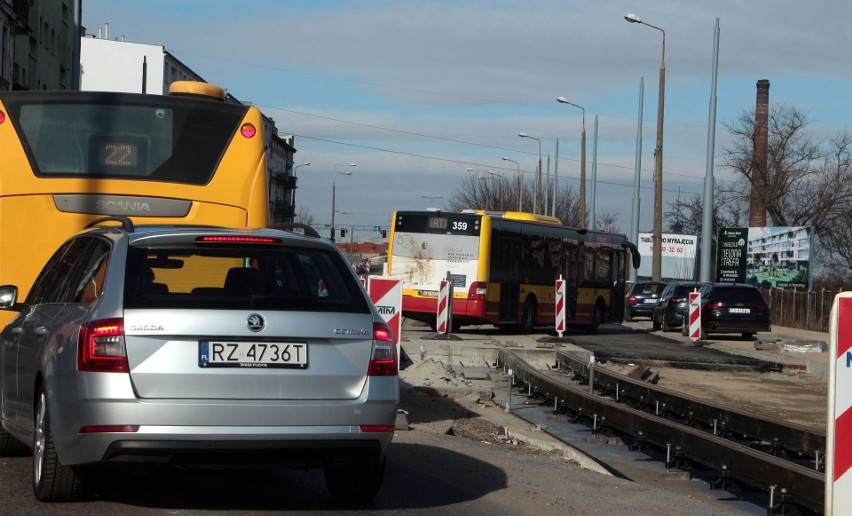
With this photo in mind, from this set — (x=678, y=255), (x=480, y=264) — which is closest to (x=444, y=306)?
(x=480, y=264)

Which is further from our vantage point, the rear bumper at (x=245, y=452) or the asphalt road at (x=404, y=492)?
the asphalt road at (x=404, y=492)

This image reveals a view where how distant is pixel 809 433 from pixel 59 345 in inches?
263

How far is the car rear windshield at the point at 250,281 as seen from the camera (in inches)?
254

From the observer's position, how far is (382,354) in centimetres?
673

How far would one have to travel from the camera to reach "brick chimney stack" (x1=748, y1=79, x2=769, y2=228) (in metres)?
73.9

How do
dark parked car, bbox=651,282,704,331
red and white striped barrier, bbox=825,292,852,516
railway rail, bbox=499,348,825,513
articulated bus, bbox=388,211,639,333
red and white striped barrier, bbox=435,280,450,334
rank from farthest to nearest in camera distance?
dark parked car, bbox=651,282,704,331 → articulated bus, bbox=388,211,639,333 → red and white striped barrier, bbox=435,280,450,334 → railway rail, bbox=499,348,825,513 → red and white striped barrier, bbox=825,292,852,516

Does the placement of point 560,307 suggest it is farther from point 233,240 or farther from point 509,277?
point 233,240

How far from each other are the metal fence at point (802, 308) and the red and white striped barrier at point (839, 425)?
39.4 metres

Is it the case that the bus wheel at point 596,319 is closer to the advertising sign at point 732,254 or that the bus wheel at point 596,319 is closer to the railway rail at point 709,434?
the railway rail at point 709,434

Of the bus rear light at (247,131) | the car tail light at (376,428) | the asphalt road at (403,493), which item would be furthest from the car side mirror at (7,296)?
the bus rear light at (247,131)

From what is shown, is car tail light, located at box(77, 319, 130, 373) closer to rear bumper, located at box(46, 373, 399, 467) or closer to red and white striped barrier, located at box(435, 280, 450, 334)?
rear bumper, located at box(46, 373, 399, 467)

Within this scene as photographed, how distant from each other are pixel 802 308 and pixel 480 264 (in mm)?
20995

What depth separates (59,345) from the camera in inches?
261

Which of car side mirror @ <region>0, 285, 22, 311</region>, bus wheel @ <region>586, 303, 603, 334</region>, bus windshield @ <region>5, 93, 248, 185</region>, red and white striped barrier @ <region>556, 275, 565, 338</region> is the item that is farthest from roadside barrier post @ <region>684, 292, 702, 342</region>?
car side mirror @ <region>0, 285, 22, 311</region>
